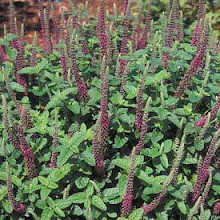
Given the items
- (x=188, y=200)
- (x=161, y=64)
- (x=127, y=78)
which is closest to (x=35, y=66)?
(x=127, y=78)

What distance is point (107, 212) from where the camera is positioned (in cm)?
227

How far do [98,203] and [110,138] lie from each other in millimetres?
526

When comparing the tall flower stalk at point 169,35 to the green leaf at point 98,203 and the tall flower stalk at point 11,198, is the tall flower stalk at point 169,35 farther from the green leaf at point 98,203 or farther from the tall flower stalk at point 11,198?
the tall flower stalk at point 11,198

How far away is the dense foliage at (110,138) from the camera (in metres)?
2.17

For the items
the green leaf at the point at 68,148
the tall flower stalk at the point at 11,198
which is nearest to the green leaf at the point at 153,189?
the green leaf at the point at 68,148

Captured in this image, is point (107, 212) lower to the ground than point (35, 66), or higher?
lower

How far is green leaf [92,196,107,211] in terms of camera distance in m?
2.10

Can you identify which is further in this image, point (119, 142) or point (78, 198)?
point (119, 142)

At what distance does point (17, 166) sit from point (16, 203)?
9.6 inches

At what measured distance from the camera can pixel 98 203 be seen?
2.12 meters

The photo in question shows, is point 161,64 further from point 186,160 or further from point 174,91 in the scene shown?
point 186,160

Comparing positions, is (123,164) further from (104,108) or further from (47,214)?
(47,214)

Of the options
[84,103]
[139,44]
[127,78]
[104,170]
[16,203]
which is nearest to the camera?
[16,203]

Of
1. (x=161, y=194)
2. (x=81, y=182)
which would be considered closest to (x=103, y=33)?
(x=81, y=182)
